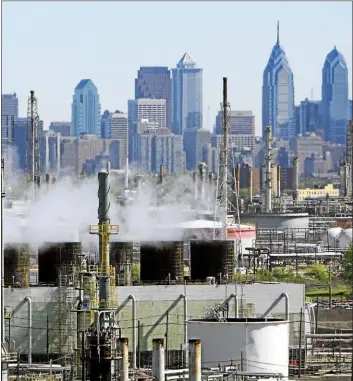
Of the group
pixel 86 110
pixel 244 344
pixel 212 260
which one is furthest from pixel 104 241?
pixel 86 110

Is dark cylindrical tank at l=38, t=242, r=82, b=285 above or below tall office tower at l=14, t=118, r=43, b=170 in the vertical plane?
below

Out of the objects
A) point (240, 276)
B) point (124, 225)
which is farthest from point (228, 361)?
point (124, 225)

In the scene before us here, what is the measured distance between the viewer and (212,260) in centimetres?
2316

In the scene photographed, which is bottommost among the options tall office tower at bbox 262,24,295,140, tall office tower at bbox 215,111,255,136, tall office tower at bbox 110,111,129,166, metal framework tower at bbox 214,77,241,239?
metal framework tower at bbox 214,77,241,239

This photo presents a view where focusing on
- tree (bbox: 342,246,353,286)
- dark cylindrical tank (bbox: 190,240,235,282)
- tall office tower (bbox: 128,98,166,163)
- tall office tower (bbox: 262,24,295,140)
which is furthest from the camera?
tall office tower (bbox: 262,24,295,140)

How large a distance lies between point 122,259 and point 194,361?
6.59m

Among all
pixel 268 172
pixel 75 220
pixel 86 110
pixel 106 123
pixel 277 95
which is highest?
pixel 277 95

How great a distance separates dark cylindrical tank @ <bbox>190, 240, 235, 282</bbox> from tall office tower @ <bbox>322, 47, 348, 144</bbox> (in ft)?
216

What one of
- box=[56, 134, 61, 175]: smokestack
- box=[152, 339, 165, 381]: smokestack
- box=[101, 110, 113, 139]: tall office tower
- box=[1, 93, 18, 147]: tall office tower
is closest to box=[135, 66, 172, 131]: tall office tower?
box=[101, 110, 113, 139]: tall office tower

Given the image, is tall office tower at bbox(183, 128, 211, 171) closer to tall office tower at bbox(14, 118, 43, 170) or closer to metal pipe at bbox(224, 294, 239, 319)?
tall office tower at bbox(14, 118, 43, 170)

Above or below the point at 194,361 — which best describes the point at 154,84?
above

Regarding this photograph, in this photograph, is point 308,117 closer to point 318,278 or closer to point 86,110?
point 86,110

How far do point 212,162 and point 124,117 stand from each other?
3489 centimetres

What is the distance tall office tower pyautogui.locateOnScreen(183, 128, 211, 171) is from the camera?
65.8 m
